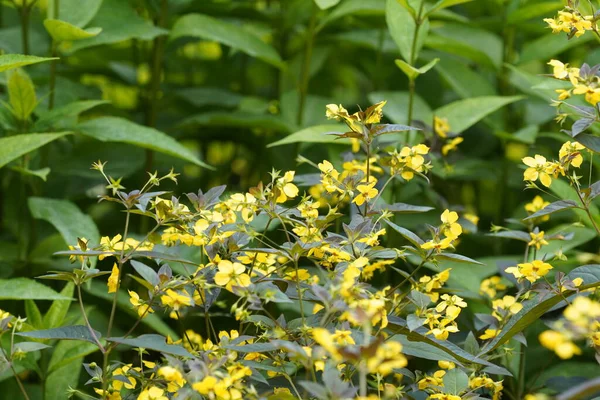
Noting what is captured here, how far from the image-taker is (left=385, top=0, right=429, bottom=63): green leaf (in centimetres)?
151

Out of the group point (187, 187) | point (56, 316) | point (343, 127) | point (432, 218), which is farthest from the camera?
point (187, 187)

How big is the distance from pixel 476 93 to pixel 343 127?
0.44 m

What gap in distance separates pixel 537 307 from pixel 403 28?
0.69 m

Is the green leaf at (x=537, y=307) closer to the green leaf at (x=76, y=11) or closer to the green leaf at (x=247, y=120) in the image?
the green leaf at (x=247, y=120)

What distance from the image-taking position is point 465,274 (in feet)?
4.85

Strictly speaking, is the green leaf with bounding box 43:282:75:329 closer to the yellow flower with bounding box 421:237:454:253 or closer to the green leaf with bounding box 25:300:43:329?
the green leaf with bounding box 25:300:43:329

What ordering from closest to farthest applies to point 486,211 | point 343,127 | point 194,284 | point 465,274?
point 194,284 → point 465,274 → point 343,127 → point 486,211

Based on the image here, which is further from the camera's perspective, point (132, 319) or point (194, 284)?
point (132, 319)

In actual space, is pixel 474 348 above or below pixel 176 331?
above

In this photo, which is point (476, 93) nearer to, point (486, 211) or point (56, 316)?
point (486, 211)

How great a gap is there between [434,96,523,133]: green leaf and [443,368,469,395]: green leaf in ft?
2.16

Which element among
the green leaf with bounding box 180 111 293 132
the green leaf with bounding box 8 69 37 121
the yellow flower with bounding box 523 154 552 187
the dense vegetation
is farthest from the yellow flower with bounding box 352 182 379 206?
the green leaf with bounding box 8 69 37 121

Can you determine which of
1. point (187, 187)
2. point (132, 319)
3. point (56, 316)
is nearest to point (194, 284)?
point (56, 316)

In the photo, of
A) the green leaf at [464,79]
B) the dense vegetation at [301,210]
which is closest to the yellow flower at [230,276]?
the dense vegetation at [301,210]
